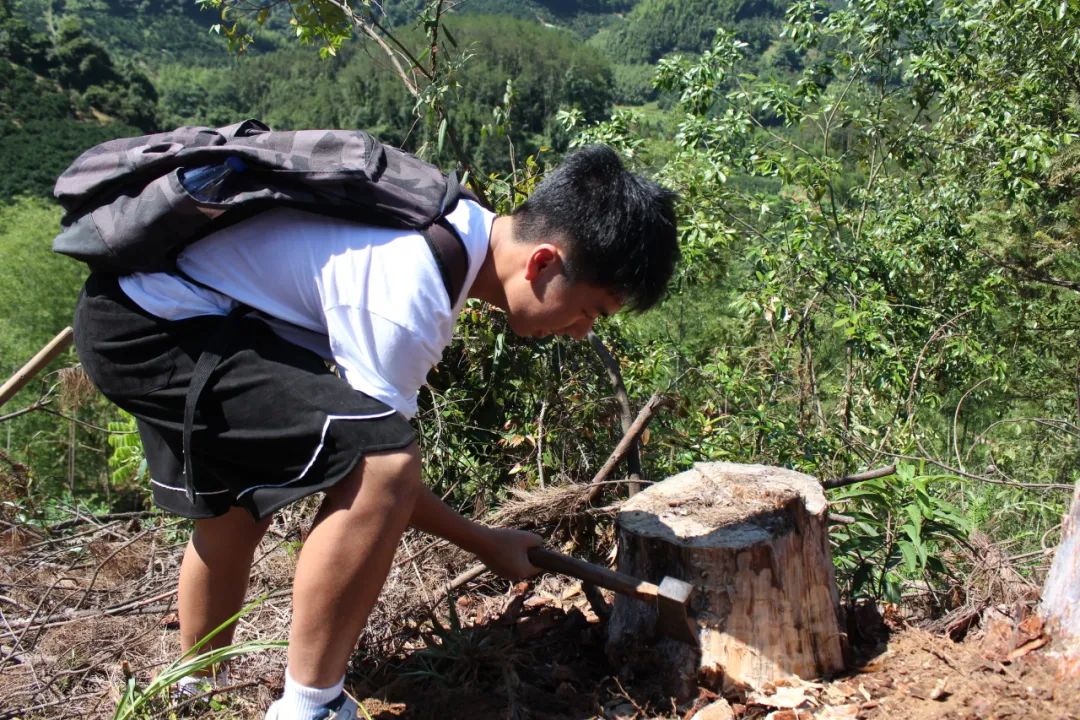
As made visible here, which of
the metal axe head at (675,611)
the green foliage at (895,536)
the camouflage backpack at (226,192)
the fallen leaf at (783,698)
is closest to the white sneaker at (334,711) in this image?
the metal axe head at (675,611)

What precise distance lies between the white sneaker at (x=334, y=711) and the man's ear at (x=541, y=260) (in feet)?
3.09

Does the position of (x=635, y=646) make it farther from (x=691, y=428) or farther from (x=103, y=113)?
(x=103, y=113)

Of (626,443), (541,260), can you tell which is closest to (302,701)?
(541,260)

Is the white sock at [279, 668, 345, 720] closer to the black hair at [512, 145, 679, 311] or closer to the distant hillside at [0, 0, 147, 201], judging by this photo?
the black hair at [512, 145, 679, 311]

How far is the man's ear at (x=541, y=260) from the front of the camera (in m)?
1.83

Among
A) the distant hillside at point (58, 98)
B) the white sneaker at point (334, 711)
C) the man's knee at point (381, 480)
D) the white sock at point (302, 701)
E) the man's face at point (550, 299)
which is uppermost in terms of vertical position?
the man's face at point (550, 299)

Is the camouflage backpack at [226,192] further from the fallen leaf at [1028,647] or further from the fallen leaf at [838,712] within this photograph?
the fallen leaf at [1028,647]

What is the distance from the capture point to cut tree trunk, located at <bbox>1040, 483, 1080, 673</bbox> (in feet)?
6.77

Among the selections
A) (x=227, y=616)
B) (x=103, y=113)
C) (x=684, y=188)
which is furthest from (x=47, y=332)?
(x=103, y=113)

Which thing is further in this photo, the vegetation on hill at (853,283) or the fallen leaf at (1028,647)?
the vegetation on hill at (853,283)

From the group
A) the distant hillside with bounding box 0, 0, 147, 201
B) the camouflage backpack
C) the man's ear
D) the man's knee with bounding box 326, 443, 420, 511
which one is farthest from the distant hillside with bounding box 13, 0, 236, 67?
the man's knee with bounding box 326, 443, 420, 511

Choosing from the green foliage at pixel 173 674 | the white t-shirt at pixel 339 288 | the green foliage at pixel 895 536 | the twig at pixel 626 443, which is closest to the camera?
the white t-shirt at pixel 339 288

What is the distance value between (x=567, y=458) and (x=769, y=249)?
2.01m

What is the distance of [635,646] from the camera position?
2303 mm
